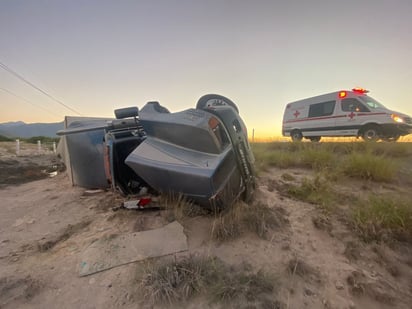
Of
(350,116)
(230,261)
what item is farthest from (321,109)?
(230,261)

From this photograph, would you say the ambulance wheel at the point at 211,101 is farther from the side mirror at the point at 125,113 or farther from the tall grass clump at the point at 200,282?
the tall grass clump at the point at 200,282

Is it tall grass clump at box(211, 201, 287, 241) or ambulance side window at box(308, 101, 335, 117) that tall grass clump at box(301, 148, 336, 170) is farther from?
ambulance side window at box(308, 101, 335, 117)

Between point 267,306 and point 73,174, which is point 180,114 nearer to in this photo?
point 267,306

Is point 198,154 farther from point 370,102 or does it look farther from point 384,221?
point 370,102

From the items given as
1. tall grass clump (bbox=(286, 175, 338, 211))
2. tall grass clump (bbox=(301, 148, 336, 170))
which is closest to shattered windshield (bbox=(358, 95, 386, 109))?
tall grass clump (bbox=(301, 148, 336, 170))

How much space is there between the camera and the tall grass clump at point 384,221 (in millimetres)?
2168

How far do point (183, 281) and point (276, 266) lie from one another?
2.82 feet

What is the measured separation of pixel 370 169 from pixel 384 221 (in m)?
1.95

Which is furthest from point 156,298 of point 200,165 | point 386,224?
point 386,224

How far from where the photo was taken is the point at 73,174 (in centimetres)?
504

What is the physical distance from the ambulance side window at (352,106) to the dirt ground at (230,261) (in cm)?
765

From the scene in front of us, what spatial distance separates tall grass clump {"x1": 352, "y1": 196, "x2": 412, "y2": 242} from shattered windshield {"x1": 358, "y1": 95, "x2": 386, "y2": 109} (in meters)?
7.47

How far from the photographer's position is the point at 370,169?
3.84 m

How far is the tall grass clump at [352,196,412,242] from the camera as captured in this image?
2.17m
